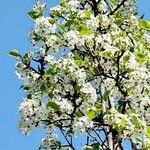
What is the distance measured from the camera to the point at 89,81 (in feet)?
47.6

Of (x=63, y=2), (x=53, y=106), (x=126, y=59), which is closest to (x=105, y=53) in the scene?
(x=126, y=59)

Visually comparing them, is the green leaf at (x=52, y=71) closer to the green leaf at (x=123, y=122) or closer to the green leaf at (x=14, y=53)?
the green leaf at (x=14, y=53)

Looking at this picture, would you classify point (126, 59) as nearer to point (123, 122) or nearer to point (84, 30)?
point (84, 30)

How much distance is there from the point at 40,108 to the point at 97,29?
104 inches

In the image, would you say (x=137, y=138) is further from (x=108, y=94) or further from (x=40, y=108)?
(x=40, y=108)

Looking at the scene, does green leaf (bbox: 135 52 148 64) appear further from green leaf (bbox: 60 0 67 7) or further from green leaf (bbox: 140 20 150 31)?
green leaf (bbox: 60 0 67 7)

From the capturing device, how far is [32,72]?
47.8ft

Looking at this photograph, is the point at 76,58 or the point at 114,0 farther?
the point at 114,0

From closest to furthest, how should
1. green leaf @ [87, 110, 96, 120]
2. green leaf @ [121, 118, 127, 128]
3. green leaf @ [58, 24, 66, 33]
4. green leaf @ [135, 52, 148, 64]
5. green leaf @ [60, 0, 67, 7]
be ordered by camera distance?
1. green leaf @ [121, 118, 127, 128]
2. green leaf @ [87, 110, 96, 120]
3. green leaf @ [135, 52, 148, 64]
4. green leaf @ [58, 24, 66, 33]
5. green leaf @ [60, 0, 67, 7]

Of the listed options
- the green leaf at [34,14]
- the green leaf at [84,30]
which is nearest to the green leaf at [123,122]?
the green leaf at [84,30]

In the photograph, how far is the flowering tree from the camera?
513 inches

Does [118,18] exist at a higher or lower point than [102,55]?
higher

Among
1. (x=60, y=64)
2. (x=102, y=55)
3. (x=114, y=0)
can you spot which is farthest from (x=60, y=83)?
(x=114, y=0)

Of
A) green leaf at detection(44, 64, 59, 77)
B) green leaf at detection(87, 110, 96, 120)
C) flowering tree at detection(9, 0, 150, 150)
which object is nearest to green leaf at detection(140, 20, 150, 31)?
flowering tree at detection(9, 0, 150, 150)
